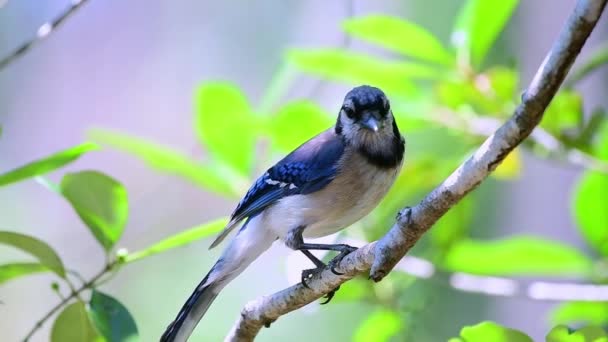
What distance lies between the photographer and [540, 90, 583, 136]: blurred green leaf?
157cm

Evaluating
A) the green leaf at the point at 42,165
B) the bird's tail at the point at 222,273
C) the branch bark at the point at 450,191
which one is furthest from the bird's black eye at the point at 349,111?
the green leaf at the point at 42,165

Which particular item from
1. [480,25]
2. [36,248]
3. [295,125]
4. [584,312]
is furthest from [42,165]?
[584,312]

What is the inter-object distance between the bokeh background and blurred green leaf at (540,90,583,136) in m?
1.01

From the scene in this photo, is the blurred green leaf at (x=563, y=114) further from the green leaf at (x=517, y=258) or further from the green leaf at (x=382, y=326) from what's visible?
the green leaf at (x=382, y=326)

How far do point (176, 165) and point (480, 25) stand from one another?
590 millimetres

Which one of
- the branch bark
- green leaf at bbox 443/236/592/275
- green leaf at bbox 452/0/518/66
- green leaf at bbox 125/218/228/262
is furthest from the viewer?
green leaf at bbox 443/236/592/275

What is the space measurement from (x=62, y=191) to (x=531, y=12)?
163 centimetres

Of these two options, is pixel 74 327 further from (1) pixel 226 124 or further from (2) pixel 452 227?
(2) pixel 452 227

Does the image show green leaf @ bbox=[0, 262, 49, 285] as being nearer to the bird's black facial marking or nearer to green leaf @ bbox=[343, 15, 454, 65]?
the bird's black facial marking

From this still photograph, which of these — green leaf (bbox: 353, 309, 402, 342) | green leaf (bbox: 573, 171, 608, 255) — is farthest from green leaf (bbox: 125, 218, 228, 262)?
green leaf (bbox: 573, 171, 608, 255)

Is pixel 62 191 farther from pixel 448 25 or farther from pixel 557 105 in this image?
pixel 448 25

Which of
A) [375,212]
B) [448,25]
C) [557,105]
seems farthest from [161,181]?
[557,105]

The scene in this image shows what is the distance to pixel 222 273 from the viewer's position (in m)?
1.52

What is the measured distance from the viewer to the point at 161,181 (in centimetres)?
384
